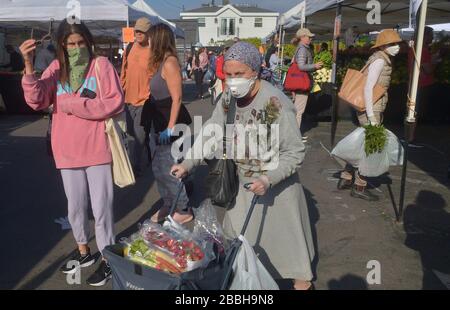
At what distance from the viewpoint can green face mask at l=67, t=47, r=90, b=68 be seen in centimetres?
321

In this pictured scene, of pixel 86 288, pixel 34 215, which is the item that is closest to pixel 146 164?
pixel 34 215

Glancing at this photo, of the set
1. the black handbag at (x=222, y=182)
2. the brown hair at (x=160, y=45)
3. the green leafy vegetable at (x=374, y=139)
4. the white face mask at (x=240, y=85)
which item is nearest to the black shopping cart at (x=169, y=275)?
the black handbag at (x=222, y=182)

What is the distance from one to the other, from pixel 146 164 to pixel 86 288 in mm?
3898

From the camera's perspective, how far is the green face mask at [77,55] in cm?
321

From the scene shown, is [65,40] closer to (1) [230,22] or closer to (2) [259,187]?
(2) [259,187]

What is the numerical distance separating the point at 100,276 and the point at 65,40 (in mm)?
1799

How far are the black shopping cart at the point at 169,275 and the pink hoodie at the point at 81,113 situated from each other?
1.11m

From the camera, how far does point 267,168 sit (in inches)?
111

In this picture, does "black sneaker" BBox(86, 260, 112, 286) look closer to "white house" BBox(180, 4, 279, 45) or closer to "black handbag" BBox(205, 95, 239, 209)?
"black handbag" BBox(205, 95, 239, 209)

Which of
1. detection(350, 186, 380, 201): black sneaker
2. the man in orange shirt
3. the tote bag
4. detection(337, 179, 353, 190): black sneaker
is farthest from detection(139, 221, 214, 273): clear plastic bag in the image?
detection(337, 179, 353, 190): black sneaker

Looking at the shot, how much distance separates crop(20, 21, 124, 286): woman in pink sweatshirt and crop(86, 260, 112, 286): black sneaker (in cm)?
38

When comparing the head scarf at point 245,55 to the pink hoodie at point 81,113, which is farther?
the pink hoodie at point 81,113

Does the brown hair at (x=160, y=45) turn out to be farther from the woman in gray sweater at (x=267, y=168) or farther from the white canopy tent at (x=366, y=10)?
the white canopy tent at (x=366, y=10)
